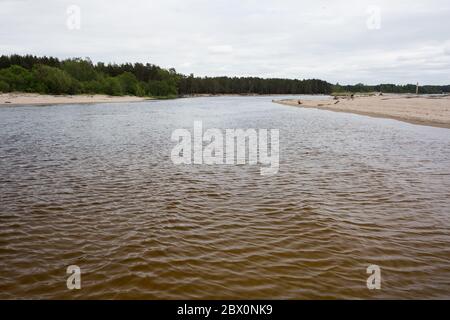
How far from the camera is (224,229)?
7945mm

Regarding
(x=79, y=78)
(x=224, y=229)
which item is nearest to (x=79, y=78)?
(x=79, y=78)

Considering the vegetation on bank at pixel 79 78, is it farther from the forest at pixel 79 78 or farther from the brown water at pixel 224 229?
the brown water at pixel 224 229

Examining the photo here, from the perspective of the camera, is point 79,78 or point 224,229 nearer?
point 224,229

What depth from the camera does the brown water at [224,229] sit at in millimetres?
5715

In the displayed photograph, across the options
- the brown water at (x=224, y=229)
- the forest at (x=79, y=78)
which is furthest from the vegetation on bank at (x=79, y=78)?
the brown water at (x=224, y=229)

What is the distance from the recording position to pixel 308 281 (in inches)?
229

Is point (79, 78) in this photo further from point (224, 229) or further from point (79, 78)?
point (224, 229)

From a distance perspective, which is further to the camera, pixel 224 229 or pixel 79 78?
pixel 79 78

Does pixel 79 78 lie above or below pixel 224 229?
above

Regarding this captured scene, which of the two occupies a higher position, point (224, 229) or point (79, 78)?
point (79, 78)

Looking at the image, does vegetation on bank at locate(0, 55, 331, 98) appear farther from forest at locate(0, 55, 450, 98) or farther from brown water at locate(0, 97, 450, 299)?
brown water at locate(0, 97, 450, 299)

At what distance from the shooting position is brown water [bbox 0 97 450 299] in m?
5.71
